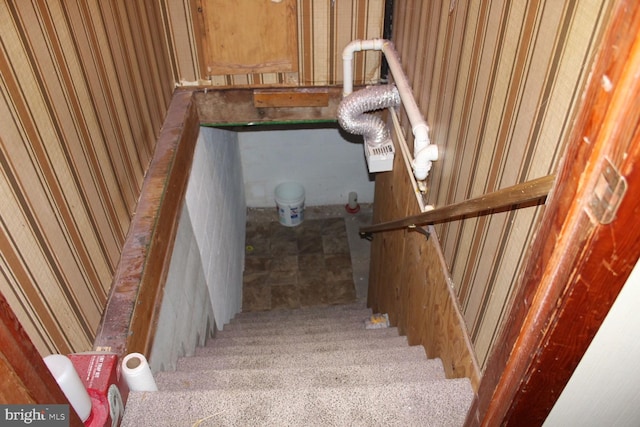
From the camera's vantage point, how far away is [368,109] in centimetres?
320

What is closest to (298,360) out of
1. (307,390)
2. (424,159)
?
(307,390)

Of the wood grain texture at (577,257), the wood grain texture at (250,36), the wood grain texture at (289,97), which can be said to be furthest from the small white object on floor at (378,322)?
the wood grain texture at (577,257)

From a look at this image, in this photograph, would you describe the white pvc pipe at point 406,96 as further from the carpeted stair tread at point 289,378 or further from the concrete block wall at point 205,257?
the concrete block wall at point 205,257

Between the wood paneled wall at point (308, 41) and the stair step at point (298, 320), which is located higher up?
the wood paneled wall at point (308, 41)

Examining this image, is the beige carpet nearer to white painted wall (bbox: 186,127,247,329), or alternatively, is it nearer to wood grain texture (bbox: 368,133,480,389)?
wood grain texture (bbox: 368,133,480,389)

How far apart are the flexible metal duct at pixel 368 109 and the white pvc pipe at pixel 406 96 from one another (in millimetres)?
183

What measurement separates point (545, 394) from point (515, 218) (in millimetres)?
566

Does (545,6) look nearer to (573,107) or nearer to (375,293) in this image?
(573,107)

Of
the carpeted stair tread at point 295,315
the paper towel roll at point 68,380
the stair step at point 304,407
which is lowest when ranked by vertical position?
the carpeted stair tread at point 295,315

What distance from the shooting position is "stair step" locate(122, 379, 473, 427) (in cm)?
170

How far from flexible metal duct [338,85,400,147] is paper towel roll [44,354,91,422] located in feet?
7.63

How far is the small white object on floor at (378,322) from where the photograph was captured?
3.67 m

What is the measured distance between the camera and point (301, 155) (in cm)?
534

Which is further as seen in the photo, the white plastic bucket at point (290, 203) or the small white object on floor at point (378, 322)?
the white plastic bucket at point (290, 203)
